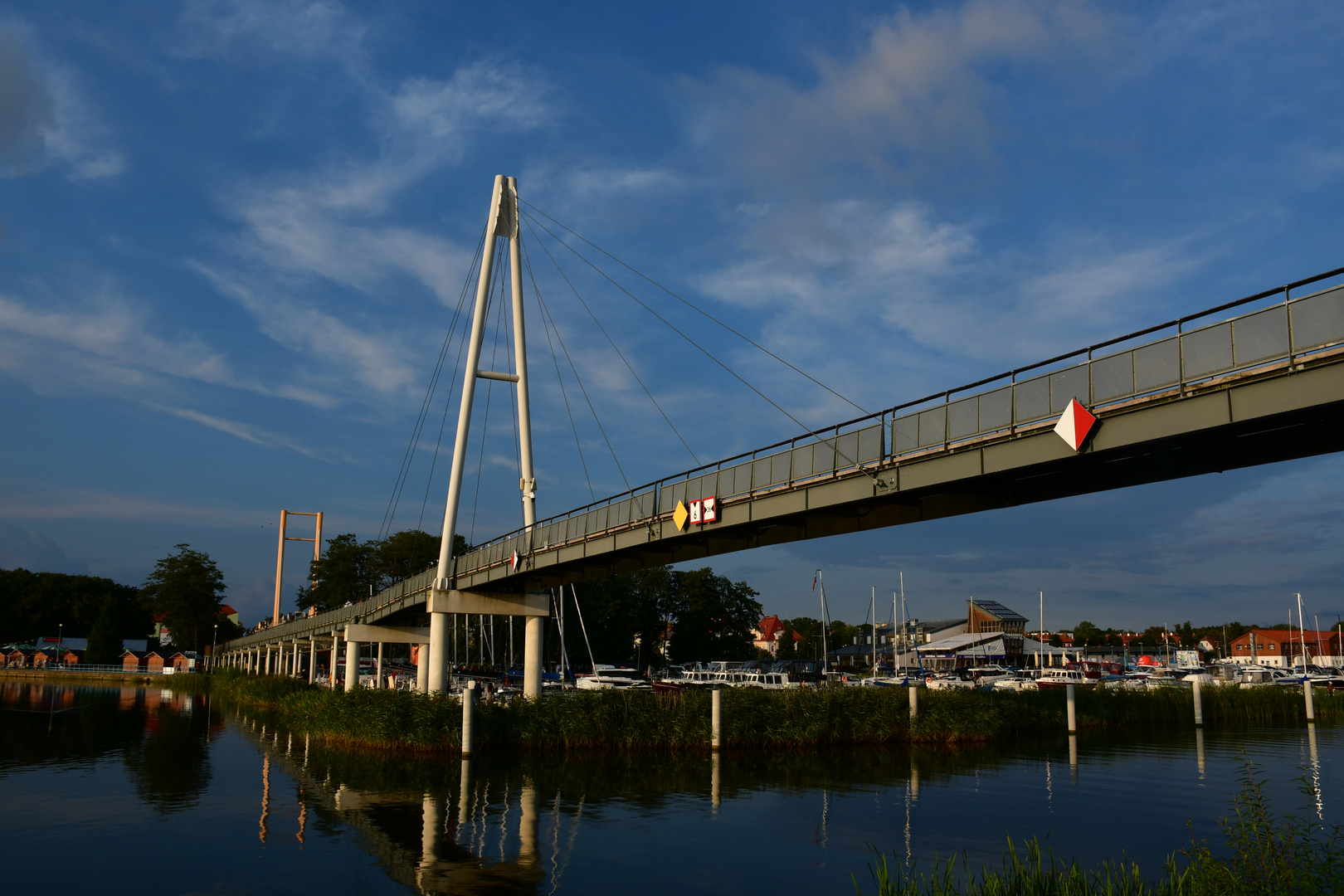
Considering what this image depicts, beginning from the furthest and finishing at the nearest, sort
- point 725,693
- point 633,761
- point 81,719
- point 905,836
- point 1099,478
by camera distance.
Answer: point 81,719 < point 725,693 < point 633,761 < point 1099,478 < point 905,836

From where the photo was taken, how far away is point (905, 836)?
2289cm

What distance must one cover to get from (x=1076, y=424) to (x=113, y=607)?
552ft

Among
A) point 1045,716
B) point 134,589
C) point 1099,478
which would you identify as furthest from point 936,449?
point 134,589

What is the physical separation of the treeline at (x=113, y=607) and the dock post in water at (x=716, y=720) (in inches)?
4513

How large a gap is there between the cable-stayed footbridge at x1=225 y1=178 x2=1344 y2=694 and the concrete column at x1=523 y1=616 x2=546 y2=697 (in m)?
4.58

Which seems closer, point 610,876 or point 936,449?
point 610,876

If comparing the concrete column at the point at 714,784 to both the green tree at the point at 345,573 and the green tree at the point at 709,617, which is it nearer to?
the green tree at the point at 709,617

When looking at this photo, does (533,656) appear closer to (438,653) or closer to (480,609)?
(480,609)

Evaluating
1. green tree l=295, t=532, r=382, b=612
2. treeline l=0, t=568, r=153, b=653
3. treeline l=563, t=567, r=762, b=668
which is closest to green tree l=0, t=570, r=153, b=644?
treeline l=0, t=568, r=153, b=653

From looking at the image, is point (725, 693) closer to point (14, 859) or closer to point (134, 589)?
point (14, 859)

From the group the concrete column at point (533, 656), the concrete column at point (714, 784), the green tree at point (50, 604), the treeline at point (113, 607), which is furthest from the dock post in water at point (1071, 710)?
the green tree at point (50, 604)

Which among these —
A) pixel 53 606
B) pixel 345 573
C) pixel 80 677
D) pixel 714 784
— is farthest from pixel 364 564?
pixel 714 784

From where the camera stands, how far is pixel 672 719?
38.5 meters

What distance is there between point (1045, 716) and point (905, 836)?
3049cm
